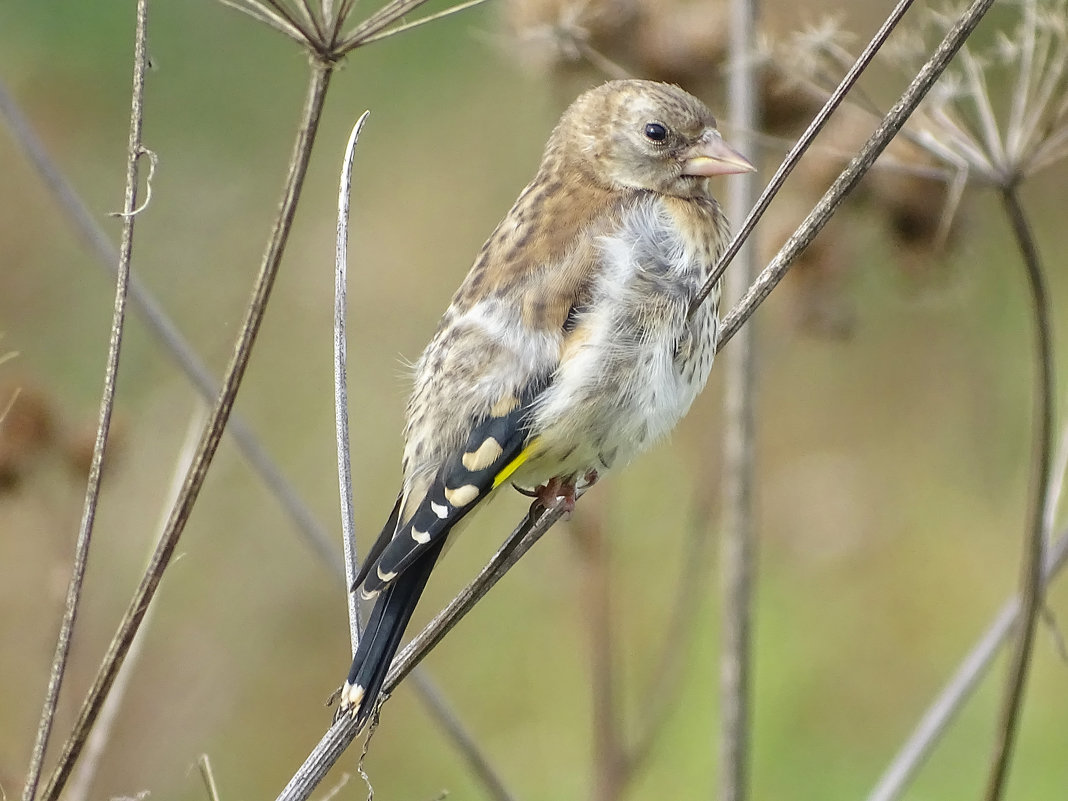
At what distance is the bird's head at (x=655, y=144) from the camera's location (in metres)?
3.29

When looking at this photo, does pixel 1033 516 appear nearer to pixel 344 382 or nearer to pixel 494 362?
pixel 494 362

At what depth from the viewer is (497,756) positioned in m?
5.82

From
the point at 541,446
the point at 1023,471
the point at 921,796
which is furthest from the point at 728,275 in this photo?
the point at 1023,471

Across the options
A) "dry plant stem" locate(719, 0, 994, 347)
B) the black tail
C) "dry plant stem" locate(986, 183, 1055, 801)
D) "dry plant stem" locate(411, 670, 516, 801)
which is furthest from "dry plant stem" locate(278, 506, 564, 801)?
"dry plant stem" locate(986, 183, 1055, 801)

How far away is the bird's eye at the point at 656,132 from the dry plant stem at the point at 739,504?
0.18 meters

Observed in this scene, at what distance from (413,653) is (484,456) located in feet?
1.93

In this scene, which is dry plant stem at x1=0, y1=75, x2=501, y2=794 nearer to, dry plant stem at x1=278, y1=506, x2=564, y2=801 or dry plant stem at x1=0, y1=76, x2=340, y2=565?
dry plant stem at x1=0, y1=76, x2=340, y2=565

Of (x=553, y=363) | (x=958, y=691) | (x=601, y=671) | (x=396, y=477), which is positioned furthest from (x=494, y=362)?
(x=396, y=477)

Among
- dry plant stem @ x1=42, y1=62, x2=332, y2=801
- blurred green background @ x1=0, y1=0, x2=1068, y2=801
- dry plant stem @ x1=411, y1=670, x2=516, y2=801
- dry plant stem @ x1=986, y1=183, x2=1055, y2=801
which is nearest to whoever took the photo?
dry plant stem @ x1=42, y1=62, x2=332, y2=801

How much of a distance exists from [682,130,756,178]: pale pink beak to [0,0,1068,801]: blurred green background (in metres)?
1.42

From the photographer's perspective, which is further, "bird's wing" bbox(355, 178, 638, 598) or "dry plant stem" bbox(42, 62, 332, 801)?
"bird's wing" bbox(355, 178, 638, 598)

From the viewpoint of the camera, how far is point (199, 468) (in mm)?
1966

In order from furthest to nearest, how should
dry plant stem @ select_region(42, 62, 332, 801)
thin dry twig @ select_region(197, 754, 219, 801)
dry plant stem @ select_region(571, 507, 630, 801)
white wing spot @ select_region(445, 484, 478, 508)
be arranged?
dry plant stem @ select_region(571, 507, 630, 801)
white wing spot @ select_region(445, 484, 478, 508)
thin dry twig @ select_region(197, 754, 219, 801)
dry plant stem @ select_region(42, 62, 332, 801)

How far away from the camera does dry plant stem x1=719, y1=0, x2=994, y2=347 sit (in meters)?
2.07
